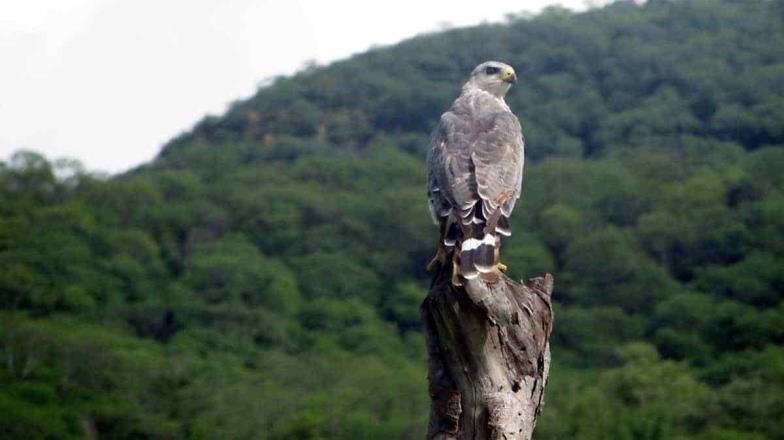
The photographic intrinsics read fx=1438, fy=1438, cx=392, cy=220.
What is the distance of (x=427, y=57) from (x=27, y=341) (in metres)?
41.3

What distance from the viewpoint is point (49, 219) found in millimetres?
49375

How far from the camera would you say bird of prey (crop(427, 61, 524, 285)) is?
7285 mm

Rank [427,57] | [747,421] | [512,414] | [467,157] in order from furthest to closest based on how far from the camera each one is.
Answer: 1. [427,57]
2. [747,421]
3. [467,157]
4. [512,414]

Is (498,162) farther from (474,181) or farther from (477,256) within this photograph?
(477,256)

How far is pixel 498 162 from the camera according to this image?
8656 millimetres

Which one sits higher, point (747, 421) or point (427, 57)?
point (427, 57)

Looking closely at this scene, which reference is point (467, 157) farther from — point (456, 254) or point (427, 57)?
point (427, 57)

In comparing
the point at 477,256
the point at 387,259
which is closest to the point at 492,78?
the point at 477,256

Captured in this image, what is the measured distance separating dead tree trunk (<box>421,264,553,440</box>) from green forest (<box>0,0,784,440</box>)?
2287 cm

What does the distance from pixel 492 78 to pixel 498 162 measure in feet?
6.61

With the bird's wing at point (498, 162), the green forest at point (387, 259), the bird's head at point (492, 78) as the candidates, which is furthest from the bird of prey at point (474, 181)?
the green forest at point (387, 259)

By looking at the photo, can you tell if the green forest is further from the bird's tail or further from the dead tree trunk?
the dead tree trunk

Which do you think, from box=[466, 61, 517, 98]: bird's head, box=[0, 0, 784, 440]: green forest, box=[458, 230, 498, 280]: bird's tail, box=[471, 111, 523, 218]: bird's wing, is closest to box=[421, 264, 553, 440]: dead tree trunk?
box=[458, 230, 498, 280]: bird's tail

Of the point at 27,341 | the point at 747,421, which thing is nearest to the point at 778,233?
the point at 747,421
